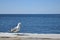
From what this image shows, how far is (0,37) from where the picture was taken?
1112 millimetres

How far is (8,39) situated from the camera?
109 cm

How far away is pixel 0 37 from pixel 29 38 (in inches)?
8.3

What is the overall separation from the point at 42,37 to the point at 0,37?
0.30 m

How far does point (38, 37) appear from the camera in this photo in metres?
1.09

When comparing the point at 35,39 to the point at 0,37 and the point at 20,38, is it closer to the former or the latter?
the point at 20,38

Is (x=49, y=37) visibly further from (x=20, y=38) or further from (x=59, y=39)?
(x=20, y=38)

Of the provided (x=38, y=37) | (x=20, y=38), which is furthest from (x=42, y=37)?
(x=20, y=38)

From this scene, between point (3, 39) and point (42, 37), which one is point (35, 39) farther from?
point (3, 39)

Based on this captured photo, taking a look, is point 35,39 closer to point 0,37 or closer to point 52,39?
point 52,39

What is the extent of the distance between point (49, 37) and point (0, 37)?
0.35 meters

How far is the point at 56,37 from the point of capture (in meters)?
1.07

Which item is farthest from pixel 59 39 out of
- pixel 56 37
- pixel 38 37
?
pixel 38 37

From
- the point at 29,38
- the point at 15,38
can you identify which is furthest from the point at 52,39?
the point at 15,38

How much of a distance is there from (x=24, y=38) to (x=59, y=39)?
0.24 metres
